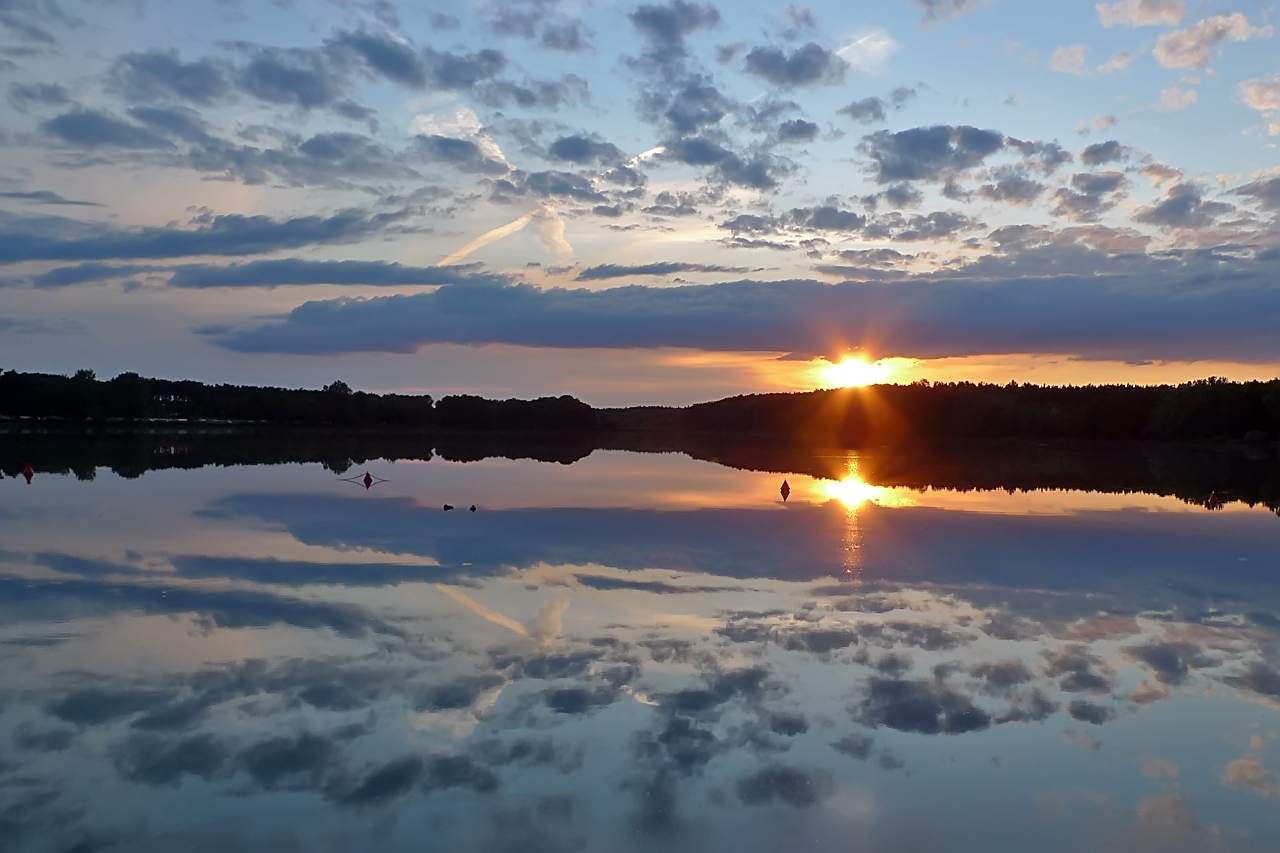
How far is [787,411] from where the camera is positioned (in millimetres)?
124375

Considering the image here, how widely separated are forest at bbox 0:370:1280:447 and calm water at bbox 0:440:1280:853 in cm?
7564

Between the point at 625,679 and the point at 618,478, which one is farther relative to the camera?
the point at 618,478

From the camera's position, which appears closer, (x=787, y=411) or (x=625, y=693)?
(x=625, y=693)

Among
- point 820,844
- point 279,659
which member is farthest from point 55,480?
point 820,844

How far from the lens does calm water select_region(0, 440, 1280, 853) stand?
20.6ft

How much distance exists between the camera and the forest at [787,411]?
84625mm

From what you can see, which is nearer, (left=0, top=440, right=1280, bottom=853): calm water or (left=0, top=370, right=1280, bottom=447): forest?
(left=0, top=440, right=1280, bottom=853): calm water

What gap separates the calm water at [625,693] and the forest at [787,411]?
7564 centimetres

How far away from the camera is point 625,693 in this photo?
8.72m

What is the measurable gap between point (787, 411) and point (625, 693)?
117 meters

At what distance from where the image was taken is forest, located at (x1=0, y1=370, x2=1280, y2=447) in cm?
8462

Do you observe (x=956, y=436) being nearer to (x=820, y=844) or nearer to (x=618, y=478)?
(x=618, y=478)

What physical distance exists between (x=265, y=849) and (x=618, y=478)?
96.1 feet

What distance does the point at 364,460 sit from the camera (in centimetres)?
4444
